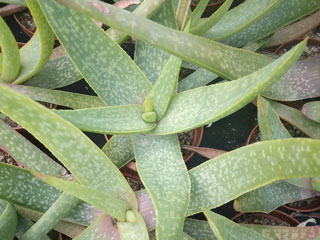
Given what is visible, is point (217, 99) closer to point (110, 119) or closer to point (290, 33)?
point (110, 119)

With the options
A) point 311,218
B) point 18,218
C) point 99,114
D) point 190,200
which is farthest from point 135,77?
point 311,218

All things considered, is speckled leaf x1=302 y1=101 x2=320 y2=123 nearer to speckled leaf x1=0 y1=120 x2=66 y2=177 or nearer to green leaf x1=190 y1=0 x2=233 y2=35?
green leaf x1=190 y1=0 x2=233 y2=35

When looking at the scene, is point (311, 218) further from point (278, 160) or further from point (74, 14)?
point (74, 14)

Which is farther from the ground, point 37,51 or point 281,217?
point 37,51

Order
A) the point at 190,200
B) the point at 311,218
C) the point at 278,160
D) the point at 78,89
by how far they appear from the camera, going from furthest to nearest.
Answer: the point at 78,89
the point at 311,218
the point at 190,200
the point at 278,160

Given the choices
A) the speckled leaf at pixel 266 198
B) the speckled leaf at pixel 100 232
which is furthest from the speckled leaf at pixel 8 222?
the speckled leaf at pixel 266 198

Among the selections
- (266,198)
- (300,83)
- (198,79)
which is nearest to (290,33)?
(300,83)
